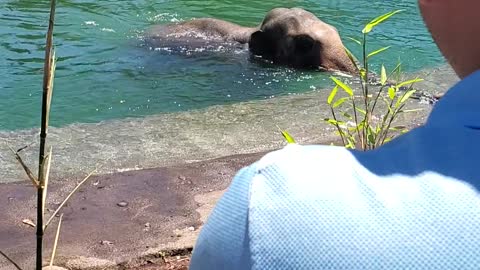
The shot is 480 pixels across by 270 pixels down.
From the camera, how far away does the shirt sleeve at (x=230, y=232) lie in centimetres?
68

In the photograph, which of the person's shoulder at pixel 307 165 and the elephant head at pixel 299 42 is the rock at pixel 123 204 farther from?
the elephant head at pixel 299 42

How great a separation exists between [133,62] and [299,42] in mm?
1734

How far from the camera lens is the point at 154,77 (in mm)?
7152

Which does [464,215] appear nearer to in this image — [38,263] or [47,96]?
[47,96]

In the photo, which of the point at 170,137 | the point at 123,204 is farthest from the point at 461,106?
the point at 170,137

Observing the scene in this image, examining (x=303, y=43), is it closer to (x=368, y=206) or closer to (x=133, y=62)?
(x=133, y=62)

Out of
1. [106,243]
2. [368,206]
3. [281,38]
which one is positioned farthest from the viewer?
[281,38]

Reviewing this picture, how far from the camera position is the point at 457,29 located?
0.73 m

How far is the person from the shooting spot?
0.64 meters

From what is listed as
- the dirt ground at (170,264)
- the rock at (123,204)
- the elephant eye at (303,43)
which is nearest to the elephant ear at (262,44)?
the elephant eye at (303,43)

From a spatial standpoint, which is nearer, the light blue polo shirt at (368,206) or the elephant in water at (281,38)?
the light blue polo shirt at (368,206)

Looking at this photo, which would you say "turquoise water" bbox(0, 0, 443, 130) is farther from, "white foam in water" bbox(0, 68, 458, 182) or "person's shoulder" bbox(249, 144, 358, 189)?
"person's shoulder" bbox(249, 144, 358, 189)

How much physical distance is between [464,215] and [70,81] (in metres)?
6.28

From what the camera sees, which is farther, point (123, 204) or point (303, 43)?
point (303, 43)
